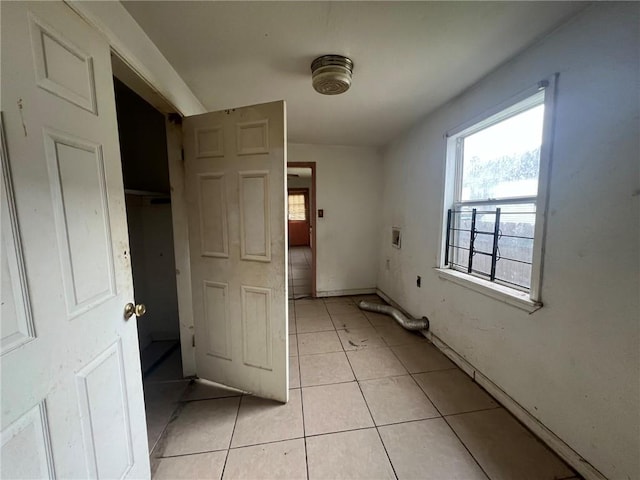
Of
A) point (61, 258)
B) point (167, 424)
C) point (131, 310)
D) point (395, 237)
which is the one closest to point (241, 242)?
point (131, 310)

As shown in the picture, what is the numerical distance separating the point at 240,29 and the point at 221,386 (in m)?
2.31

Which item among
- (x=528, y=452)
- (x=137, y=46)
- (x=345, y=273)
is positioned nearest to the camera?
(x=137, y=46)

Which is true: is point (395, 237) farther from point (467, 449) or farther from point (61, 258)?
point (61, 258)

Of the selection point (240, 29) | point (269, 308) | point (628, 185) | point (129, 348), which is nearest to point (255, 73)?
point (240, 29)

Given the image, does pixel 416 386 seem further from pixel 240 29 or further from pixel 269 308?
pixel 240 29

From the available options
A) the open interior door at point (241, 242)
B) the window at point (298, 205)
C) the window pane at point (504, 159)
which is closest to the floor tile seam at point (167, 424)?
the open interior door at point (241, 242)

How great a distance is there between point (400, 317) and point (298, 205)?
20.3 ft

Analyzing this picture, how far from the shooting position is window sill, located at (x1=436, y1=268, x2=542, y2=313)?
1.41m

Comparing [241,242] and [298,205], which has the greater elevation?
[298,205]

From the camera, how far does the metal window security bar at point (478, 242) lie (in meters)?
1.60

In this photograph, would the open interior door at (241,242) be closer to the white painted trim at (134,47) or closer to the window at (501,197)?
the white painted trim at (134,47)

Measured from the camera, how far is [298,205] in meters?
8.27

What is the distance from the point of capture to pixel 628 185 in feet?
3.31

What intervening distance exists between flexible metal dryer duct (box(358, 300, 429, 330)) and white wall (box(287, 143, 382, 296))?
2.02 feet
